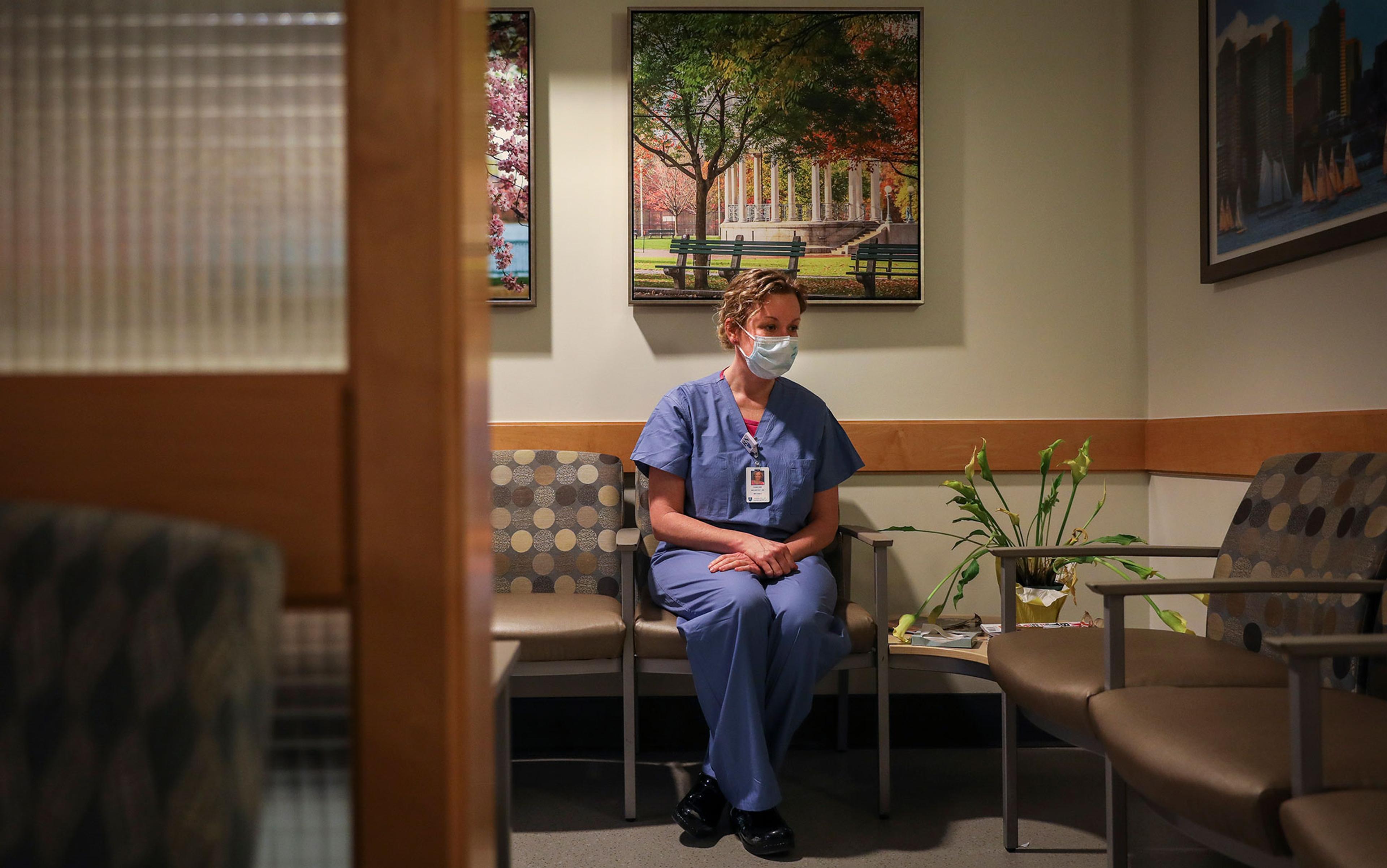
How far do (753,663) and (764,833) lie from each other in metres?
0.38

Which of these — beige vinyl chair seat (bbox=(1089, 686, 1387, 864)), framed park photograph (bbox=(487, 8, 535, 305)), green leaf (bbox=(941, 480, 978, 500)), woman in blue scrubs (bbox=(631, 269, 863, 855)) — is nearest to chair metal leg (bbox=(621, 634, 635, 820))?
woman in blue scrubs (bbox=(631, 269, 863, 855))

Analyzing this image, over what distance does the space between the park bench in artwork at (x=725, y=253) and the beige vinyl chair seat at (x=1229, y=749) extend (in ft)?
5.64

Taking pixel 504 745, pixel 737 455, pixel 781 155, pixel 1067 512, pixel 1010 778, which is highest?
pixel 781 155

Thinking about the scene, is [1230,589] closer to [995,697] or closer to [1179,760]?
[1179,760]

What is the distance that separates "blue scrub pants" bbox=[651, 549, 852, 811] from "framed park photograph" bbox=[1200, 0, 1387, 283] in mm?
1432

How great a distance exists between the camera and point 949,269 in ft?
9.49

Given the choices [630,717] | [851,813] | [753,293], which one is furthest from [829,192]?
[851,813]

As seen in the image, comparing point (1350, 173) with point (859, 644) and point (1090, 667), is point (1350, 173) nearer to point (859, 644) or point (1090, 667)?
point (1090, 667)

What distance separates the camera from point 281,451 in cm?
68

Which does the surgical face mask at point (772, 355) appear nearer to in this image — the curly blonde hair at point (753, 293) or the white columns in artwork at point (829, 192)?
the curly blonde hair at point (753, 293)

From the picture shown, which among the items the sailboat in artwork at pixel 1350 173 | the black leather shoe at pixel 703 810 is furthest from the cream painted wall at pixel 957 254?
the black leather shoe at pixel 703 810

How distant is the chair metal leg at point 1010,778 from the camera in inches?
81.4

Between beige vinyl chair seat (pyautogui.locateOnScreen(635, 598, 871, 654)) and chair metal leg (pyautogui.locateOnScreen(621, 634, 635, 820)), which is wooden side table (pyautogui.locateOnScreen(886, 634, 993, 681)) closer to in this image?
beige vinyl chair seat (pyautogui.locateOnScreen(635, 598, 871, 654))

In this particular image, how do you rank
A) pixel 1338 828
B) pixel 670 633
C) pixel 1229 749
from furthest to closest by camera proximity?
pixel 670 633, pixel 1229 749, pixel 1338 828
